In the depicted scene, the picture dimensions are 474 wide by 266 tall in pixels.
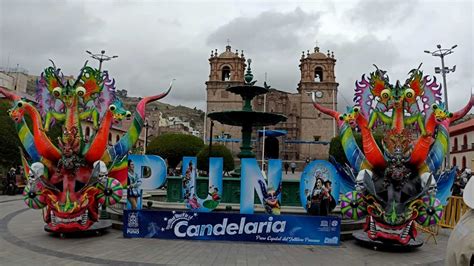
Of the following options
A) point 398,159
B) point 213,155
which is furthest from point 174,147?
point 398,159

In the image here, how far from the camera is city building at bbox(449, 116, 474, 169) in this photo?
43.0 meters

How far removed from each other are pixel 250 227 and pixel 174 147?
3024 centimetres

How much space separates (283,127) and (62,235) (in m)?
60.2

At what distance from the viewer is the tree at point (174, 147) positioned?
38844 mm

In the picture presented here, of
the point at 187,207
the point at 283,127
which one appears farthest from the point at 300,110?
the point at 187,207

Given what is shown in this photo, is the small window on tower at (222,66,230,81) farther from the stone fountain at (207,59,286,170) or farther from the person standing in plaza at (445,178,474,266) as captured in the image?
the person standing in plaza at (445,178,474,266)

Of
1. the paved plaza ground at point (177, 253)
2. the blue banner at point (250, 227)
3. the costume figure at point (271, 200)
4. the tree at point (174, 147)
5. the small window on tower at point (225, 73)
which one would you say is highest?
the small window on tower at point (225, 73)

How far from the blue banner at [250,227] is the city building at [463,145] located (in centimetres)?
4044

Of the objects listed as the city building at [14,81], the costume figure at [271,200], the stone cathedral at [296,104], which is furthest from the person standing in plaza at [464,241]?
the stone cathedral at [296,104]

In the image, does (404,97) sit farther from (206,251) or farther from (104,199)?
(104,199)

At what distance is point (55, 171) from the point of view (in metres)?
9.93

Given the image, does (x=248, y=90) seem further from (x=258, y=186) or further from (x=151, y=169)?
(x=151, y=169)

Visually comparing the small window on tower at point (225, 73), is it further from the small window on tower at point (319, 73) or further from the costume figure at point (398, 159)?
the costume figure at point (398, 159)

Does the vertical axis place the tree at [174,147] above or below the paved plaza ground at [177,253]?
above
